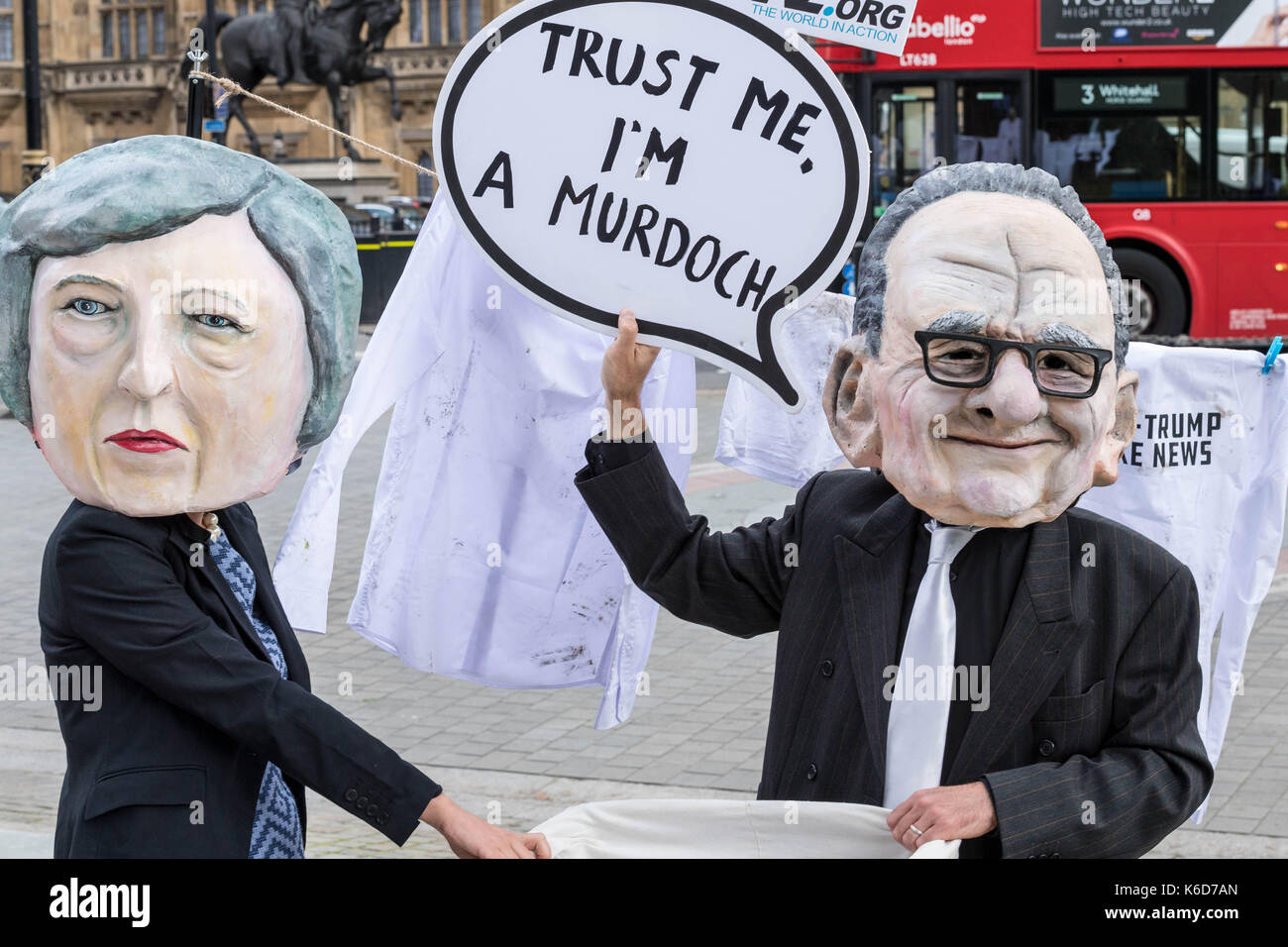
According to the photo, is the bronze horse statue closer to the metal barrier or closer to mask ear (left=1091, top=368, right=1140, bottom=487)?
the metal barrier

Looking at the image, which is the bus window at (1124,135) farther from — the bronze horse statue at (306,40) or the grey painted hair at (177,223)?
the bronze horse statue at (306,40)

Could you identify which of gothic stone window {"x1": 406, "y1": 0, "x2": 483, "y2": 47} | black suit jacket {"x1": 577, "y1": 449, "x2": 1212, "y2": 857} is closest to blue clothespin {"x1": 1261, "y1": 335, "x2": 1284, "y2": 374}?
black suit jacket {"x1": 577, "y1": 449, "x2": 1212, "y2": 857}

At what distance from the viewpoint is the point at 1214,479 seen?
4766 millimetres

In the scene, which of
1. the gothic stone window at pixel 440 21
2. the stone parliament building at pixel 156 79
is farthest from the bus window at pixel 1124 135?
the gothic stone window at pixel 440 21

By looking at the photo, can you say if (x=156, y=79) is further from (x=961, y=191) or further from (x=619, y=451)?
(x=961, y=191)

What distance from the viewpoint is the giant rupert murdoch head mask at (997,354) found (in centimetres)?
239

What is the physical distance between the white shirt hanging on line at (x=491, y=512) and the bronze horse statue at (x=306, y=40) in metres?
27.6

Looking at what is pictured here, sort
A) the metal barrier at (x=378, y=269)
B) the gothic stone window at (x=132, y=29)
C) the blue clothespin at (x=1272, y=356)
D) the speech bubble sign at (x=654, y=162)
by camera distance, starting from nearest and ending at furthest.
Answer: the speech bubble sign at (x=654, y=162) < the blue clothespin at (x=1272, y=356) < the metal barrier at (x=378, y=269) < the gothic stone window at (x=132, y=29)

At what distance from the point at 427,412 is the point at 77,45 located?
48755 mm

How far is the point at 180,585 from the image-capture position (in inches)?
99.0

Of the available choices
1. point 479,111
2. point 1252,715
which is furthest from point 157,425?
point 1252,715

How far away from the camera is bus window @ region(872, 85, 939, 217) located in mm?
14758

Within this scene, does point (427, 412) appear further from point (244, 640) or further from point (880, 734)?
Answer: point (880, 734)

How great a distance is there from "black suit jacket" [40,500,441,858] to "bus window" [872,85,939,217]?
12656 millimetres
